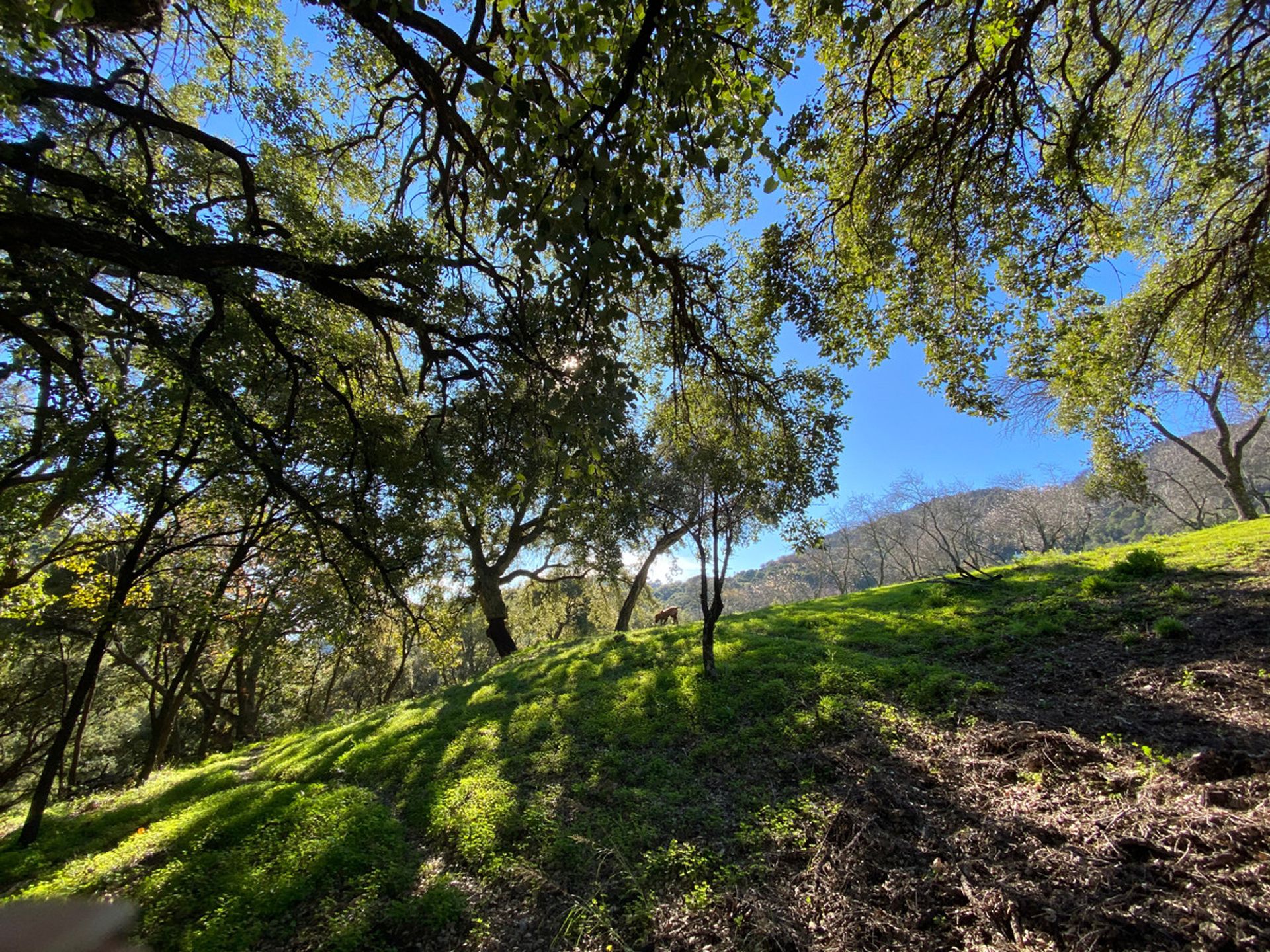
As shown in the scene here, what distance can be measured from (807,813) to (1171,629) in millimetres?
5330

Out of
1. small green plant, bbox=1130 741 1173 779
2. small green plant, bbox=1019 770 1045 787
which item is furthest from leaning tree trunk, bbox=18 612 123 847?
small green plant, bbox=1130 741 1173 779

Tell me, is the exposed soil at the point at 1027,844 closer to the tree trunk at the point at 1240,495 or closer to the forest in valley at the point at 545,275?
the forest in valley at the point at 545,275

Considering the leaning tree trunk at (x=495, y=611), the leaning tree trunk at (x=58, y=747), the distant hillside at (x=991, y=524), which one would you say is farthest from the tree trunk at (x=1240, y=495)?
the leaning tree trunk at (x=58, y=747)

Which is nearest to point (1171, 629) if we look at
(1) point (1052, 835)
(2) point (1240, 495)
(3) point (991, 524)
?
(1) point (1052, 835)

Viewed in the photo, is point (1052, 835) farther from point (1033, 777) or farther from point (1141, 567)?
point (1141, 567)

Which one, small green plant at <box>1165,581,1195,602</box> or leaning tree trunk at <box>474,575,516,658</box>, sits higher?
leaning tree trunk at <box>474,575,516,658</box>

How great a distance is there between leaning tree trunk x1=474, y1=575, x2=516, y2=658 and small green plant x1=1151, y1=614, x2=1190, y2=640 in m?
17.1

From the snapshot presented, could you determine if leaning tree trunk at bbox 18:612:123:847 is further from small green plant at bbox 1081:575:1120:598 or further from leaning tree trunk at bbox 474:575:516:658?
small green plant at bbox 1081:575:1120:598

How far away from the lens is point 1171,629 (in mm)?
5621

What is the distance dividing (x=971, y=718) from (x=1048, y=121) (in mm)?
6455

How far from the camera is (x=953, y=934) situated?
8.11ft

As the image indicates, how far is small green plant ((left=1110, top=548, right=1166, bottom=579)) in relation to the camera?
8.19 metres

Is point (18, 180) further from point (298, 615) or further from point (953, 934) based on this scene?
point (953, 934)

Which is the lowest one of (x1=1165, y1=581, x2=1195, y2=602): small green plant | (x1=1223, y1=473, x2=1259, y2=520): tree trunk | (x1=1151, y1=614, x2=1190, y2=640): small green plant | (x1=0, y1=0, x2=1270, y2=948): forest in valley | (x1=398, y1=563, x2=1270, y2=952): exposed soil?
(x1=398, y1=563, x2=1270, y2=952): exposed soil
